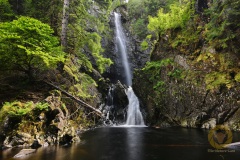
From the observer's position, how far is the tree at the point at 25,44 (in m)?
9.34

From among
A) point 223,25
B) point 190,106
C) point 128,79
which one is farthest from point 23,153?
point 128,79

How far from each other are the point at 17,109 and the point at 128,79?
23623 millimetres

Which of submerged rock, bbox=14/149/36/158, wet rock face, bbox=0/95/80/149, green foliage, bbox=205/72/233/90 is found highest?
green foliage, bbox=205/72/233/90

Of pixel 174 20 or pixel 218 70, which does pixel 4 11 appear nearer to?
pixel 174 20

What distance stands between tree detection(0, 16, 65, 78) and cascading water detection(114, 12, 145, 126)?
13.8 m

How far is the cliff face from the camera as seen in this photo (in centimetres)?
1553

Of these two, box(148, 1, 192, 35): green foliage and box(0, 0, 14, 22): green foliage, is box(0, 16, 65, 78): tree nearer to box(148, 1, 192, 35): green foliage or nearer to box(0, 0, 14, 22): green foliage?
box(0, 0, 14, 22): green foliage

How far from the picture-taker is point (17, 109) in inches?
349

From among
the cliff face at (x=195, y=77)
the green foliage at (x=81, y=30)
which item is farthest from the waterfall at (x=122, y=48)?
the green foliage at (x=81, y=30)

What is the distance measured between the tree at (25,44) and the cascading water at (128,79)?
1383 centimetres

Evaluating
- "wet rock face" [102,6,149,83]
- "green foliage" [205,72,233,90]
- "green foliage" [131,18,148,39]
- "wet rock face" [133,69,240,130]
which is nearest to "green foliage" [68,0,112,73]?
"wet rock face" [133,69,240,130]

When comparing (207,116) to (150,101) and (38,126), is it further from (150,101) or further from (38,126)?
(38,126)

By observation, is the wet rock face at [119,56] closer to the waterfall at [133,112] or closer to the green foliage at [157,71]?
the waterfall at [133,112]

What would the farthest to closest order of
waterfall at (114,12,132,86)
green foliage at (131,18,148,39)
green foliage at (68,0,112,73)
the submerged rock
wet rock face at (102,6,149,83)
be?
1. green foliage at (131,18,148,39)
2. waterfall at (114,12,132,86)
3. wet rock face at (102,6,149,83)
4. green foliage at (68,0,112,73)
5. the submerged rock
